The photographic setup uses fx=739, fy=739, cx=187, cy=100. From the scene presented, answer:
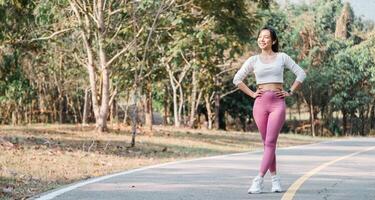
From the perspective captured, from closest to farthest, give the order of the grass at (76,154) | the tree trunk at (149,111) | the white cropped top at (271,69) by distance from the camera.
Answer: the white cropped top at (271,69), the grass at (76,154), the tree trunk at (149,111)

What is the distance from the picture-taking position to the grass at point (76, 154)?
36.9ft

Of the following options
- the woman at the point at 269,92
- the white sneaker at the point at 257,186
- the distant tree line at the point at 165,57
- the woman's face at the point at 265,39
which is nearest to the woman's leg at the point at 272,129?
the woman at the point at 269,92

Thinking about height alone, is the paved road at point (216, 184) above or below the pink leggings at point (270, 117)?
below

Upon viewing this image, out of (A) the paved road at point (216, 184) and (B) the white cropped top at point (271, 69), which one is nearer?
(B) the white cropped top at point (271, 69)

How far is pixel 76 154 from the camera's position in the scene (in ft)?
55.4

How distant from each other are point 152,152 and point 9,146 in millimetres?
4150

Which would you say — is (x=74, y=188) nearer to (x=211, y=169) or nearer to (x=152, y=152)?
(x=211, y=169)

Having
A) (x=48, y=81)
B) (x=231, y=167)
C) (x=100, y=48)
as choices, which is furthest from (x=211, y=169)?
(x=48, y=81)

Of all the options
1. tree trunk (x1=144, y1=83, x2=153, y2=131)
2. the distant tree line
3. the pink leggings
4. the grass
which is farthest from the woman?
tree trunk (x1=144, y1=83, x2=153, y2=131)

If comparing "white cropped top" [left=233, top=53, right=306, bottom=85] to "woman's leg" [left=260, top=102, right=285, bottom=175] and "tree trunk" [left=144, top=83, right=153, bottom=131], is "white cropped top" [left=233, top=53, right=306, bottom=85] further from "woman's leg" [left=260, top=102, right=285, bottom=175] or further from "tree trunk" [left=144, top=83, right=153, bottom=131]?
"tree trunk" [left=144, top=83, right=153, bottom=131]

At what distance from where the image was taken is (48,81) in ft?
153

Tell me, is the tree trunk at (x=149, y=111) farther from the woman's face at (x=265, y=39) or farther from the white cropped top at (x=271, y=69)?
the woman's face at (x=265, y=39)

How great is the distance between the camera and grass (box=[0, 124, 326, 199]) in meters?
11.2

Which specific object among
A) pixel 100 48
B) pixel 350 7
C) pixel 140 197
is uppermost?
pixel 350 7
